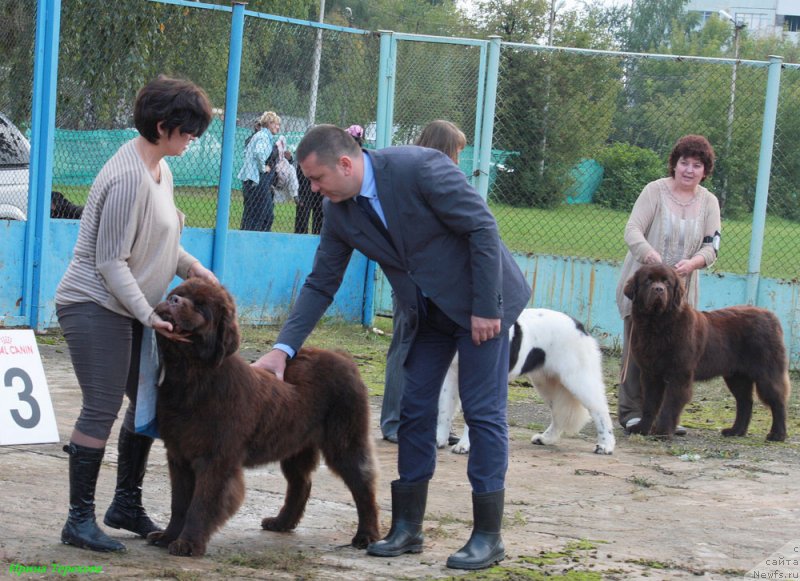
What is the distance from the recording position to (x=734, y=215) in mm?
11211

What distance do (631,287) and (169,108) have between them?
14.2 ft

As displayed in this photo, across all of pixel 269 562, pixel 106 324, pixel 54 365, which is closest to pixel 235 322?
pixel 106 324

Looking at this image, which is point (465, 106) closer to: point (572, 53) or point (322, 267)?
point (572, 53)

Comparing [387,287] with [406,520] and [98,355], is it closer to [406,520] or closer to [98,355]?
[406,520]

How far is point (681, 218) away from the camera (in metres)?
8.00

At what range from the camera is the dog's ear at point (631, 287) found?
25.4ft

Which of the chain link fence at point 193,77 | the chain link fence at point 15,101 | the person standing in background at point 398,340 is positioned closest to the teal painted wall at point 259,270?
the chain link fence at point 193,77

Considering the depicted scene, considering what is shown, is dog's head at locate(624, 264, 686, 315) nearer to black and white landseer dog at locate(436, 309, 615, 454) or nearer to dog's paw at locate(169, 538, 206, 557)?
black and white landseer dog at locate(436, 309, 615, 454)

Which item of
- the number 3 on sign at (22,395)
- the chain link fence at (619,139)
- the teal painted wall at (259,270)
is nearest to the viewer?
the number 3 on sign at (22,395)

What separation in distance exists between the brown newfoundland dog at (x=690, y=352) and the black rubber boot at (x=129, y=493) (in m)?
4.09

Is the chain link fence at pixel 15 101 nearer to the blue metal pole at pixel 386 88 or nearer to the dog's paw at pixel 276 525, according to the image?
the blue metal pole at pixel 386 88

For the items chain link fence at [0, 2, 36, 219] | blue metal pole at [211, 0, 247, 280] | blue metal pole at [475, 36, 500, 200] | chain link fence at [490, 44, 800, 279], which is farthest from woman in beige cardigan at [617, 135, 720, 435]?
chain link fence at [0, 2, 36, 219]

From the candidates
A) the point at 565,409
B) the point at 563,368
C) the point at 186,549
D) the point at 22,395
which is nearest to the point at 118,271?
the point at 186,549

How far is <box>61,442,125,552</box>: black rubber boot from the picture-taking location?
443 cm
